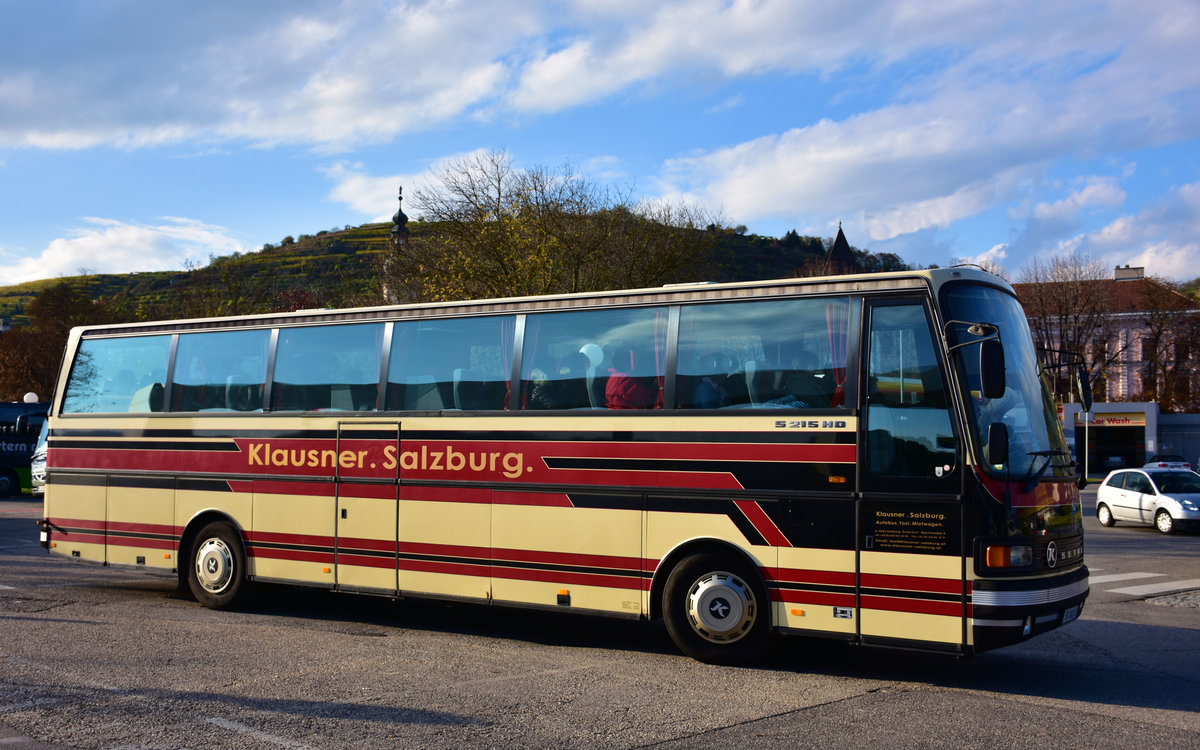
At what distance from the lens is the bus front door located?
7.59 metres

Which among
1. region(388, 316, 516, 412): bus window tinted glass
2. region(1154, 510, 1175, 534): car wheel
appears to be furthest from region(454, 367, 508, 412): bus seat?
region(1154, 510, 1175, 534): car wheel

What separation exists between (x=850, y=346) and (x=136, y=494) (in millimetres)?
8817

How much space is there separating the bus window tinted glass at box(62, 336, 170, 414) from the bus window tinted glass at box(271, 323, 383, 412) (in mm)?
1918

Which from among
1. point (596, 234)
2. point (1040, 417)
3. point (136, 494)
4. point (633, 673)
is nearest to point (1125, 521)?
point (596, 234)

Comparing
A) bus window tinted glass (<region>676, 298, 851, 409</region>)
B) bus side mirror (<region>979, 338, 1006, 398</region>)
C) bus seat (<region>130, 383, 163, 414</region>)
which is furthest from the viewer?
bus seat (<region>130, 383, 163, 414</region>)

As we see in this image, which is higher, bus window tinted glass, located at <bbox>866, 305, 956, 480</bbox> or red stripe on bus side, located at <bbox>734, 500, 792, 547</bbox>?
bus window tinted glass, located at <bbox>866, 305, 956, 480</bbox>

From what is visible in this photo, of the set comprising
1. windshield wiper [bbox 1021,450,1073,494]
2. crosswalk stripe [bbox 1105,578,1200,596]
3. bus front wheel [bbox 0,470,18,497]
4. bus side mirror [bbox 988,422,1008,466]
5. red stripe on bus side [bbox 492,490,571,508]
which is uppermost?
bus side mirror [bbox 988,422,1008,466]

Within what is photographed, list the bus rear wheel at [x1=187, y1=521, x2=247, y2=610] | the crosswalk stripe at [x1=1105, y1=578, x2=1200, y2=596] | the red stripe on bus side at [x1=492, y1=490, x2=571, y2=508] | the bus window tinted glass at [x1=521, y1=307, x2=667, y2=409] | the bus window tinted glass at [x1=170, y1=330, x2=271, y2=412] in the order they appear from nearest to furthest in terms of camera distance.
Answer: the bus window tinted glass at [x1=521, y1=307, x2=667, y2=409] < the red stripe on bus side at [x1=492, y1=490, x2=571, y2=508] < the bus rear wheel at [x1=187, y1=521, x2=247, y2=610] < the bus window tinted glass at [x1=170, y1=330, x2=271, y2=412] < the crosswalk stripe at [x1=1105, y1=578, x2=1200, y2=596]

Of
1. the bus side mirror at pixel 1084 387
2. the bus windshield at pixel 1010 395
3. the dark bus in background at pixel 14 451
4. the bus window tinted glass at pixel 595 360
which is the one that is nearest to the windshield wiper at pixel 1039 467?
the bus windshield at pixel 1010 395

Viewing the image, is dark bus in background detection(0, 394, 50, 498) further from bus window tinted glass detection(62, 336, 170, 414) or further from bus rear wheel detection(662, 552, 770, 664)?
bus rear wheel detection(662, 552, 770, 664)

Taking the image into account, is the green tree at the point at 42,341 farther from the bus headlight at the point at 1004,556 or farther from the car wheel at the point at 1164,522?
the bus headlight at the point at 1004,556

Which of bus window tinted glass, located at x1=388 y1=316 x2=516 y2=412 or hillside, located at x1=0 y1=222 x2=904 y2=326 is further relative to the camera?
hillside, located at x1=0 y1=222 x2=904 y2=326

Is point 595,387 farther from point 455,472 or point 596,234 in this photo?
point 596,234

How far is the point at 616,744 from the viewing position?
6035 millimetres
